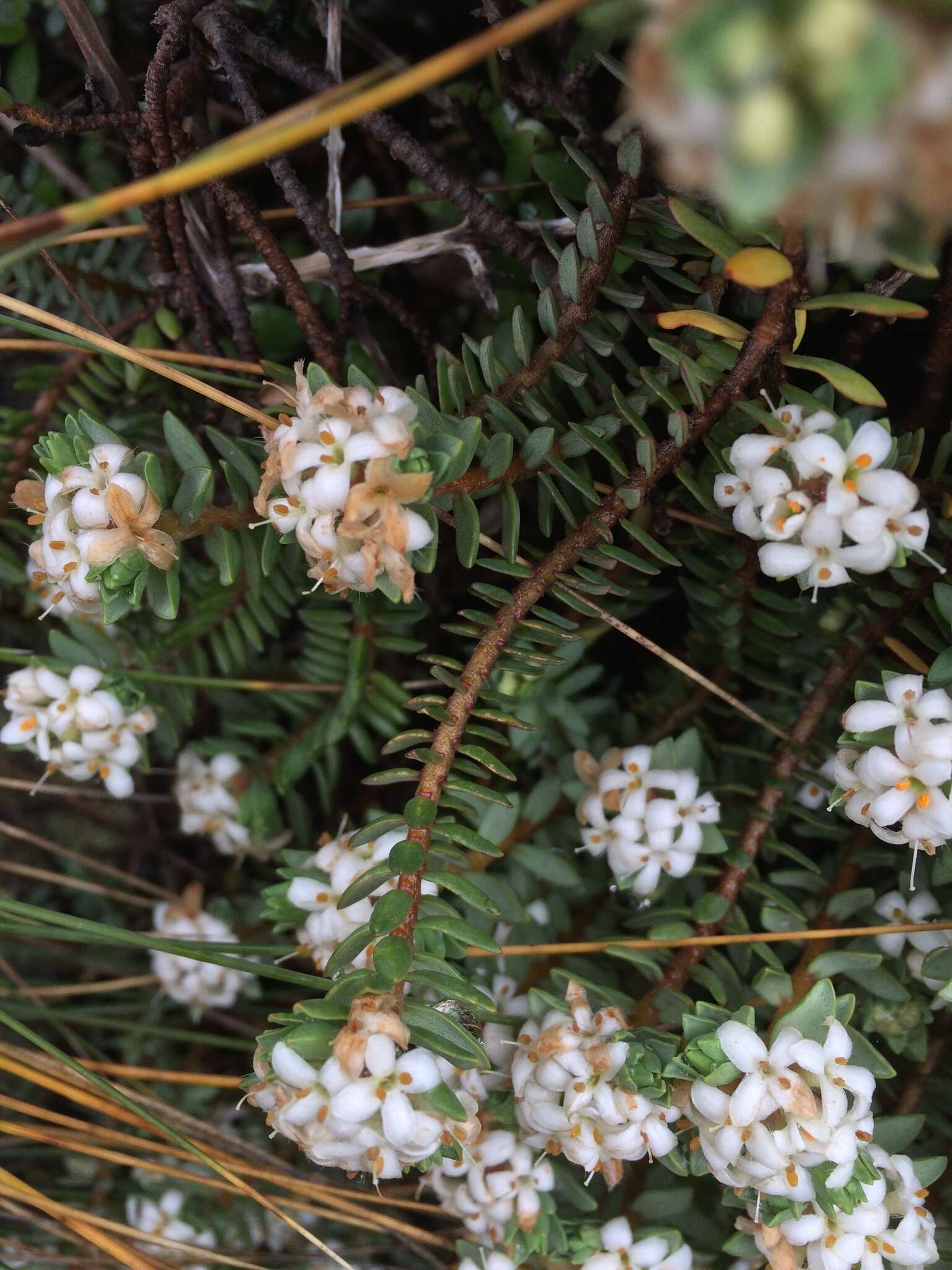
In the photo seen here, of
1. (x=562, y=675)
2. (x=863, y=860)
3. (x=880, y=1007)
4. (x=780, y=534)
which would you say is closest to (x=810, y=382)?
(x=780, y=534)

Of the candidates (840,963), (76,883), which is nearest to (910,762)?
(840,963)

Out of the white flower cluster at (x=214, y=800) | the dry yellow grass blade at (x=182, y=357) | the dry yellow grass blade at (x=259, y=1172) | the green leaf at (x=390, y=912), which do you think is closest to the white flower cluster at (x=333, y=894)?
the green leaf at (x=390, y=912)

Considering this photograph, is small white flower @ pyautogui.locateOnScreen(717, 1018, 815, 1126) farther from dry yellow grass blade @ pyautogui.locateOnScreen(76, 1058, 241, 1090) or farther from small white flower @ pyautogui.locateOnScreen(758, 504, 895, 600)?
dry yellow grass blade @ pyautogui.locateOnScreen(76, 1058, 241, 1090)

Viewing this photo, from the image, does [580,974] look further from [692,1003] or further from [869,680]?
[869,680]

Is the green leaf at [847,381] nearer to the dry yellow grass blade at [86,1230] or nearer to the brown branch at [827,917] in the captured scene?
the brown branch at [827,917]

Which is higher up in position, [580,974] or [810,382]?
[810,382]

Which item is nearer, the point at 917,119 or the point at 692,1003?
the point at 917,119
